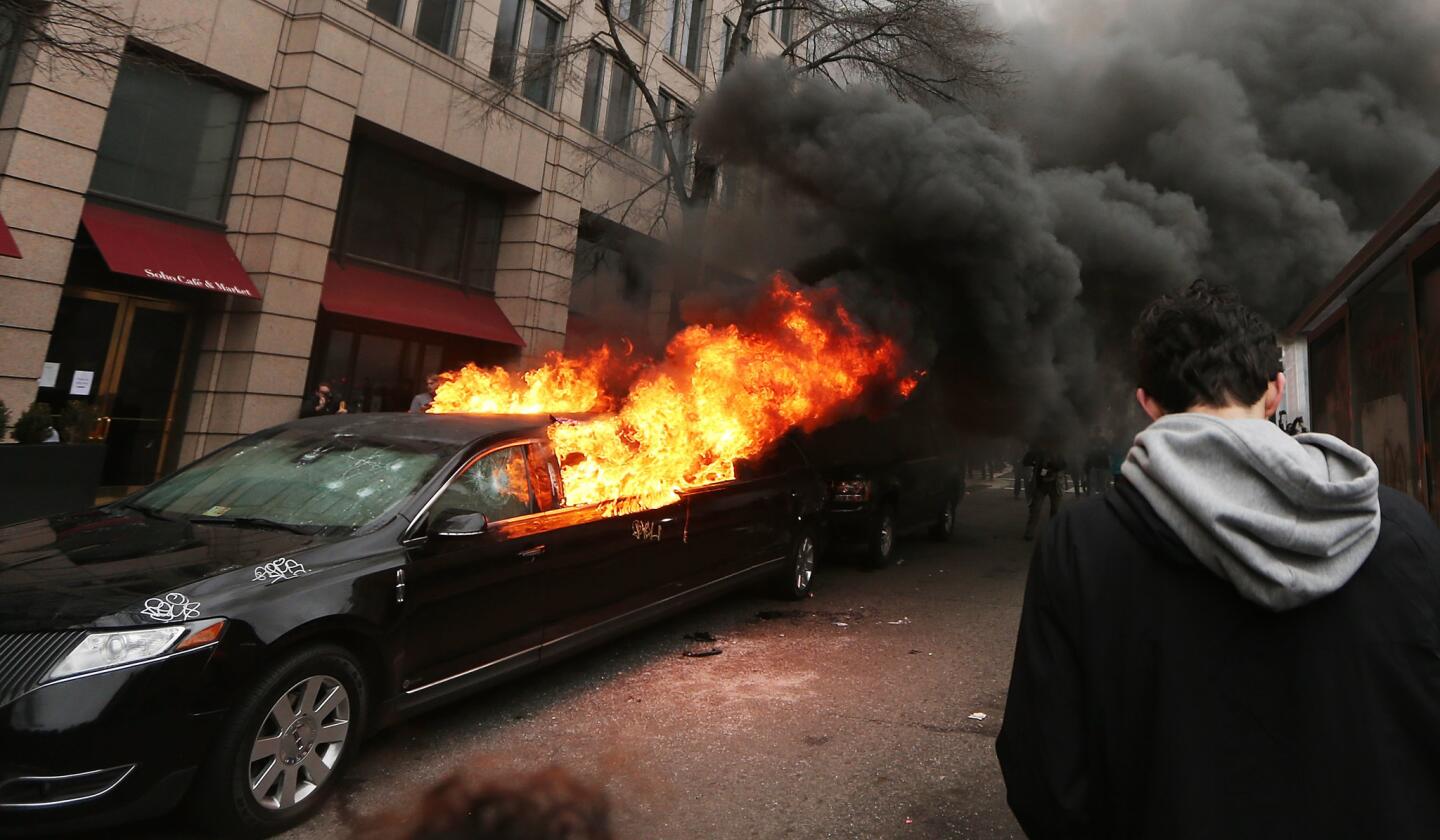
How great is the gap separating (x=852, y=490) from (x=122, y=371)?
953 centimetres

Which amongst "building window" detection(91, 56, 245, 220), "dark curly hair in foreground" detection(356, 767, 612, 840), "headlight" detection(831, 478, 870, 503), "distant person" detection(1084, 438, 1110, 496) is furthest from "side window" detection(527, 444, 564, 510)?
"distant person" detection(1084, 438, 1110, 496)

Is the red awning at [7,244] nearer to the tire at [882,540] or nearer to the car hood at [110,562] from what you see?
the car hood at [110,562]

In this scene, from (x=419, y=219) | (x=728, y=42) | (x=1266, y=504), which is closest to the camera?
(x=1266, y=504)

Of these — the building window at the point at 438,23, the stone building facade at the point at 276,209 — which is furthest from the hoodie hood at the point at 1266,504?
the building window at the point at 438,23

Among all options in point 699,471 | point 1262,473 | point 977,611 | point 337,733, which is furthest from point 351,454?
point 977,611

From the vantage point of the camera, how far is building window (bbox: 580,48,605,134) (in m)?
16.1

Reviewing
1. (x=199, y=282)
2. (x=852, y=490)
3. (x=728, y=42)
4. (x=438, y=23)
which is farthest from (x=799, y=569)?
(x=728, y=42)

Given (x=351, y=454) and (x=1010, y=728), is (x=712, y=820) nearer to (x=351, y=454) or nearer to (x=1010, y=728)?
(x=1010, y=728)

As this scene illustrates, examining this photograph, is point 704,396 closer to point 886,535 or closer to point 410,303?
point 886,535

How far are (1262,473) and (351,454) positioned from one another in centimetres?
423

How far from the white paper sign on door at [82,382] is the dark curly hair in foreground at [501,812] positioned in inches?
362

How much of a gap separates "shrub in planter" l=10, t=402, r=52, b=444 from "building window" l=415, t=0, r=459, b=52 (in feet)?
27.0

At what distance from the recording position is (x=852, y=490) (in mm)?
8617

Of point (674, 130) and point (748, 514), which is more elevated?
point (674, 130)
